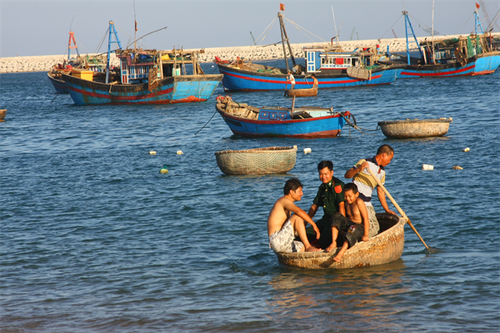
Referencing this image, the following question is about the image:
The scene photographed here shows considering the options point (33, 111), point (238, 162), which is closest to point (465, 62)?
point (33, 111)

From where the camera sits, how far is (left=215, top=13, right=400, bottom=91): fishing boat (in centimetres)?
4506

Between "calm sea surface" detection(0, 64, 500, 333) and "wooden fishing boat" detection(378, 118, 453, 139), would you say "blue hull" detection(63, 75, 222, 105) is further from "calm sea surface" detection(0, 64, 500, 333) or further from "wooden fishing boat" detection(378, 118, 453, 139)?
"wooden fishing boat" detection(378, 118, 453, 139)

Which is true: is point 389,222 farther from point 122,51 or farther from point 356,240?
point 122,51

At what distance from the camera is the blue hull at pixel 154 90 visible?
3828 cm

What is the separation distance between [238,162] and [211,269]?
6.94 meters

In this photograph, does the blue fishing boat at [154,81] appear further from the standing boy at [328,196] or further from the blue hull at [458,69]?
the standing boy at [328,196]

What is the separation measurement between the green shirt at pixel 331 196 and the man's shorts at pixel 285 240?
575mm

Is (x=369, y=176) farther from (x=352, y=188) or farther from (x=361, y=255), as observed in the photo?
(x=361, y=255)

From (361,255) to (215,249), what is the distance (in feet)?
9.19

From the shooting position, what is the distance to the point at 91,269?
8.53 m

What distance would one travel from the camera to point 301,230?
24.9ft

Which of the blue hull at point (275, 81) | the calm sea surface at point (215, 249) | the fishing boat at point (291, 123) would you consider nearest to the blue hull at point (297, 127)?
the fishing boat at point (291, 123)

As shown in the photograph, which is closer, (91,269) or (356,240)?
(356,240)

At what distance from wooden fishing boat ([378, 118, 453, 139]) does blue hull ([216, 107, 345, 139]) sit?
2.36m
